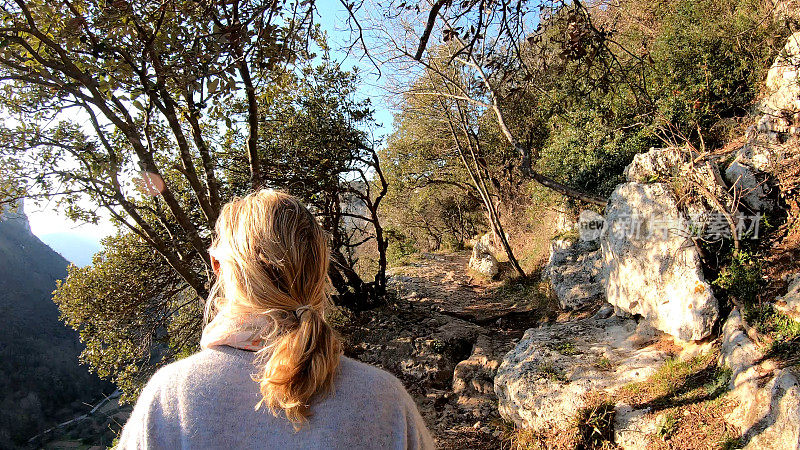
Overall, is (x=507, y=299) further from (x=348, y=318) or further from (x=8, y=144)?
(x=8, y=144)

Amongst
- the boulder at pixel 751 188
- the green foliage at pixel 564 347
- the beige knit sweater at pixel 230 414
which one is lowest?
the green foliage at pixel 564 347

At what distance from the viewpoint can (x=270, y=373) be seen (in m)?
1.07

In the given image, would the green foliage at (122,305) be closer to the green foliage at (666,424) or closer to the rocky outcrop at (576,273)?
the rocky outcrop at (576,273)

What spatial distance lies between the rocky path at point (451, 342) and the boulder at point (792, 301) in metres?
3.10

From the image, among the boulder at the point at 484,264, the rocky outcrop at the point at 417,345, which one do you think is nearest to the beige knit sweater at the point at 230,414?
the rocky outcrop at the point at 417,345

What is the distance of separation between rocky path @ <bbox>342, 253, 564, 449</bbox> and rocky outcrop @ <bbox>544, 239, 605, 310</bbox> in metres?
0.71

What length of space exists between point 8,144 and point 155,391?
5.44 meters

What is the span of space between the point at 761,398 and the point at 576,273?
4494mm

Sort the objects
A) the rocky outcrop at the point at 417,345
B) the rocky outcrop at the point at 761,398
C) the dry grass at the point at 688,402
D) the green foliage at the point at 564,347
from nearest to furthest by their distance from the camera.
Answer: the rocky outcrop at the point at 761,398, the dry grass at the point at 688,402, the green foliage at the point at 564,347, the rocky outcrop at the point at 417,345

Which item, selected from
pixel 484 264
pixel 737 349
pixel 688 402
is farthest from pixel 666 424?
pixel 484 264

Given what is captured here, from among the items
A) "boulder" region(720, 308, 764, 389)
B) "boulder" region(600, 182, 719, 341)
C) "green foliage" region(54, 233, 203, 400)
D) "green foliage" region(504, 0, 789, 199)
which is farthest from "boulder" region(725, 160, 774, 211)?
"green foliage" region(54, 233, 203, 400)

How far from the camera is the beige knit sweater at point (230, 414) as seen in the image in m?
1.06

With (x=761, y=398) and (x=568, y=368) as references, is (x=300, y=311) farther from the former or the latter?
(x=568, y=368)

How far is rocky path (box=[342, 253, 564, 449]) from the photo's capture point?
222 inches
